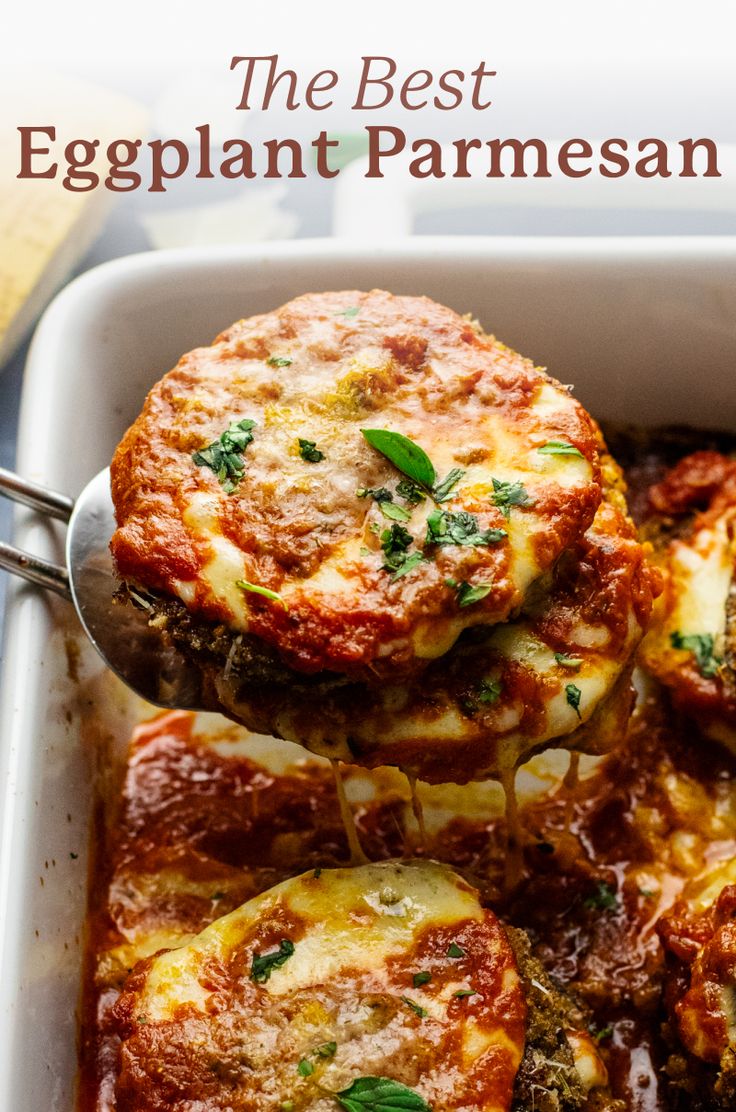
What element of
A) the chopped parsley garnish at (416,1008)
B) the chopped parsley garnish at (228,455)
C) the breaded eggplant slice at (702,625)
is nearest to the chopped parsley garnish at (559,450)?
the chopped parsley garnish at (228,455)

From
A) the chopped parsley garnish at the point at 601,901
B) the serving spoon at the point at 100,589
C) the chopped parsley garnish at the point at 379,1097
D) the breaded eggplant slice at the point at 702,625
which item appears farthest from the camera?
the breaded eggplant slice at the point at 702,625

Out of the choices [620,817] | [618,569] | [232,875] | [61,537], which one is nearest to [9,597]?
[61,537]

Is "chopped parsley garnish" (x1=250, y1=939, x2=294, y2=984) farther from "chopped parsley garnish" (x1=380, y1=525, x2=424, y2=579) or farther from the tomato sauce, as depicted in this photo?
"chopped parsley garnish" (x1=380, y1=525, x2=424, y2=579)

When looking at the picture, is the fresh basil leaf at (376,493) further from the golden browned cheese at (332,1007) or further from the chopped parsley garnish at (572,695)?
the golden browned cheese at (332,1007)

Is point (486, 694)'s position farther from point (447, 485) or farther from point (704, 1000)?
point (704, 1000)

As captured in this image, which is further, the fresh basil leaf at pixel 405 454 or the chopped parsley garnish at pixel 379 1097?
the fresh basil leaf at pixel 405 454

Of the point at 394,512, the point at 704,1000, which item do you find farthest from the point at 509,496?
the point at 704,1000

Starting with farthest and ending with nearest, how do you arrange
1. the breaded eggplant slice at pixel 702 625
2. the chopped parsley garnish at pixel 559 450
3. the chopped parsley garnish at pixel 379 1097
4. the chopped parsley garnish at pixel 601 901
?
the breaded eggplant slice at pixel 702 625 → the chopped parsley garnish at pixel 601 901 → the chopped parsley garnish at pixel 559 450 → the chopped parsley garnish at pixel 379 1097
